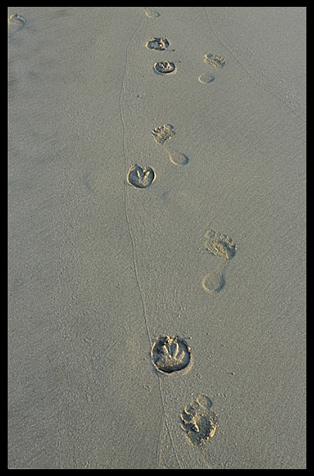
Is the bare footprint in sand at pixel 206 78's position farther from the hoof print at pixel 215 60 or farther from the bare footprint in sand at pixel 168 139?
the bare footprint in sand at pixel 168 139

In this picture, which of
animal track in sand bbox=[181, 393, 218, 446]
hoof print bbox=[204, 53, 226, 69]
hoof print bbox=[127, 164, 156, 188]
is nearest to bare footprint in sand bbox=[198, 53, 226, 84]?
hoof print bbox=[204, 53, 226, 69]

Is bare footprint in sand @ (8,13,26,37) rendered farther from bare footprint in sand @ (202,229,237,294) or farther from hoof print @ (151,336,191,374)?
hoof print @ (151,336,191,374)

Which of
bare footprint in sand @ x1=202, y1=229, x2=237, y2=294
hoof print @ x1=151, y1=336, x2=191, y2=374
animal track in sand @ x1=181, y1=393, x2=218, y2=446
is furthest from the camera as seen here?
bare footprint in sand @ x1=202, y1=229, x2=237, y2=294

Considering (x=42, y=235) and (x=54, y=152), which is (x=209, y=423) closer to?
(x=42, y=235)

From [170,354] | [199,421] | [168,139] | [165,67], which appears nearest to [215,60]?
[165,67]

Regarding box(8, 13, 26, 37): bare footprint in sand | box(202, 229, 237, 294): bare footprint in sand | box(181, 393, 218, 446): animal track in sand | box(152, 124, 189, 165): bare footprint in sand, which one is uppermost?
box(8, 13, 26, 37): bare footprint in sand

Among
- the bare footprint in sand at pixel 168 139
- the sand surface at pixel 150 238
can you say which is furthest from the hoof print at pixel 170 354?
the bare footprint in sand at pixel 168 139

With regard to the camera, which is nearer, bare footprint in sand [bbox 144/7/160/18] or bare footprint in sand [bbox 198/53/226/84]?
bare footprint in sand [bbox 198/53/226/84]
